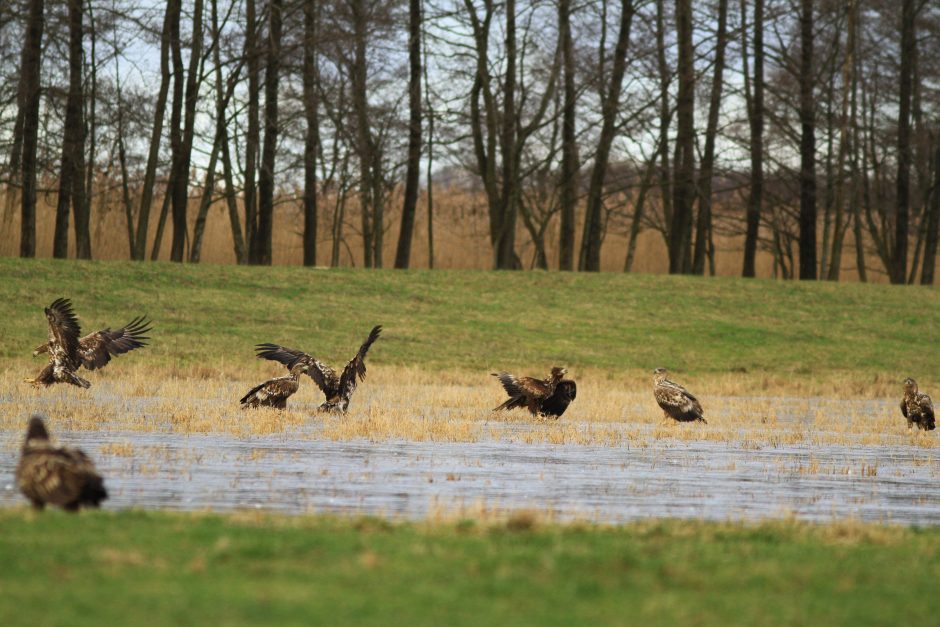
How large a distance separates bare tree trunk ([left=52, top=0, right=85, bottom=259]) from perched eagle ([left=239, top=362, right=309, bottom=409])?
2394 centimetres

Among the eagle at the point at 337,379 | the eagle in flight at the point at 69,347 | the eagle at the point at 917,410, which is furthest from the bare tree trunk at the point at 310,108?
the eagle at the point at 917,410

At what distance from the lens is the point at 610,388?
30266 millimetres

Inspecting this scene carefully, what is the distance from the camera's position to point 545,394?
21.1m

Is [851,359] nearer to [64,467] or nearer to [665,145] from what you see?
[665,145]

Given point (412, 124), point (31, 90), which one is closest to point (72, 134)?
point (31, 90)

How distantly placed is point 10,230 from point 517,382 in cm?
3629

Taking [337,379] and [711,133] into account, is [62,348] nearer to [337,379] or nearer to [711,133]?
[337,379]

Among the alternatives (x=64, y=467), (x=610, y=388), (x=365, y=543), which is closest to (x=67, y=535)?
(x=64, y=467)

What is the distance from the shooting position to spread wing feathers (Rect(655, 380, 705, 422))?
20609mm

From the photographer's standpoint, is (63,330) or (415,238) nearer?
(63,330)

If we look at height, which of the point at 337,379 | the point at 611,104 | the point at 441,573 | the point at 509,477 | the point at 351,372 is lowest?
the point at 509,477

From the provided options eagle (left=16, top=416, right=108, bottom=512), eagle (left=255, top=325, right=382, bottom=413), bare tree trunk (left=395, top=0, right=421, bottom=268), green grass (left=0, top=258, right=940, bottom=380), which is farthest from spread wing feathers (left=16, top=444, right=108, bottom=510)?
bare tree trunk (left=395, top=0, right=421, bottom=268)

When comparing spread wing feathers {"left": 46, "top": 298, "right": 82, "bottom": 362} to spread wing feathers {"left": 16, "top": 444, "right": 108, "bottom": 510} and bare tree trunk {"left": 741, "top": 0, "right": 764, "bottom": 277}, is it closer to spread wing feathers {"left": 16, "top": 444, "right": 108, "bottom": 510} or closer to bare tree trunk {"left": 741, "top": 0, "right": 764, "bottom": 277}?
spread wing feathers {"left": 16, "top": 444, "right": 108, "bottom": 510}

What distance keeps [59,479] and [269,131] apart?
39923 millimetres
